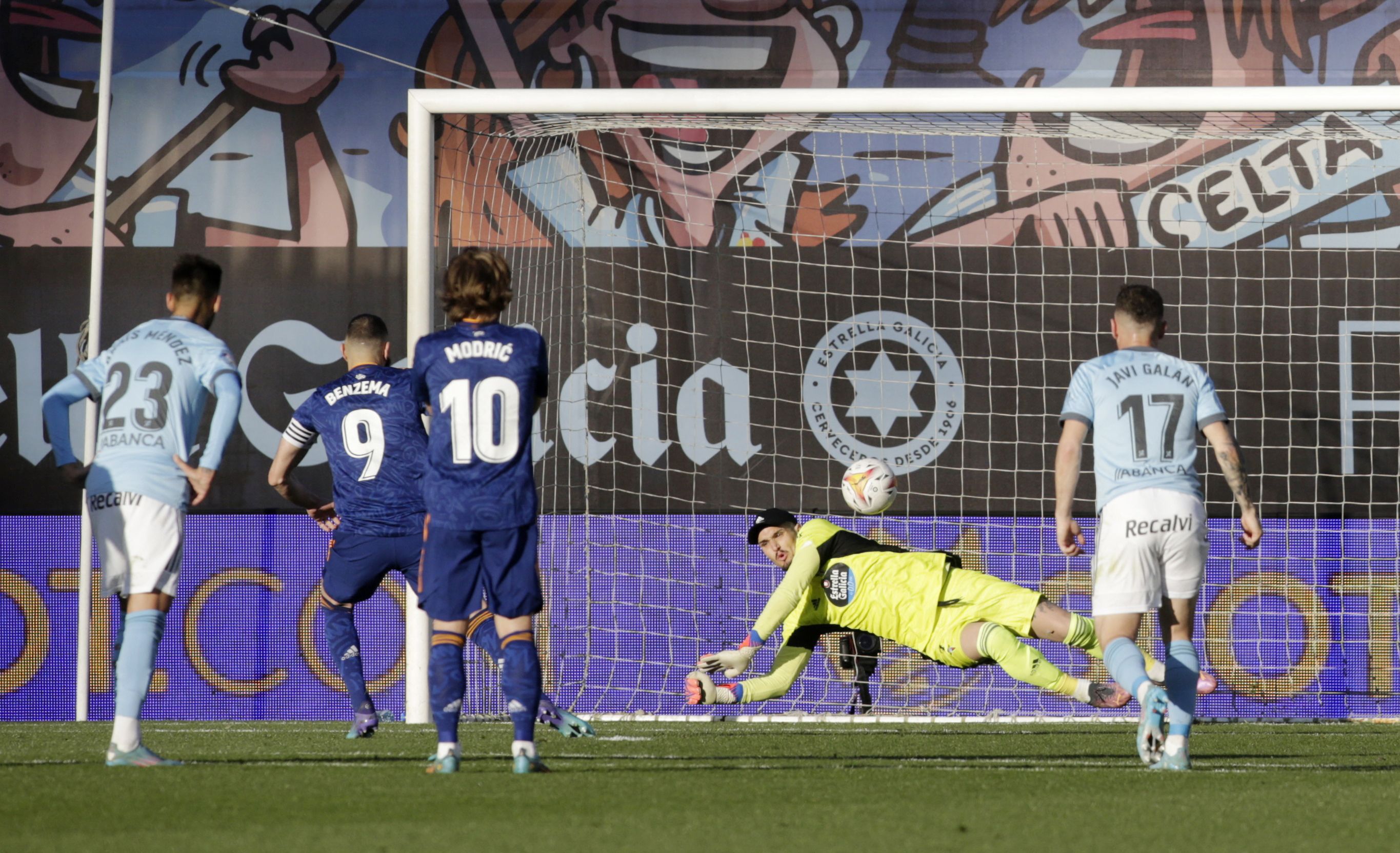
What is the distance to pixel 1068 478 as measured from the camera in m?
4.67

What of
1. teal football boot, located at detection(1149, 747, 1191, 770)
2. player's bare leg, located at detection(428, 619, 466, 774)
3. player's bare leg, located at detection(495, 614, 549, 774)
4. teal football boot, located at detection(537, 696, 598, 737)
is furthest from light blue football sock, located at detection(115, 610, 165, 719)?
teal football boot, located at detection(1149, 747, 1191, 770)

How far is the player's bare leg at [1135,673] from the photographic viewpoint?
4.45m

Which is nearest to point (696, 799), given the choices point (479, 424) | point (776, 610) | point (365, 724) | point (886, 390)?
point (479, 424)

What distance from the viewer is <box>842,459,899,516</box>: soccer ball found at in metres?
7.48

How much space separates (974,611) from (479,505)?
298 cm

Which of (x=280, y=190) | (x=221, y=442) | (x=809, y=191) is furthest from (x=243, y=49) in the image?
(x=221, y=442)

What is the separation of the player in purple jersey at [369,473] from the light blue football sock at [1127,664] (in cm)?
224

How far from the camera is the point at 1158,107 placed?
720 cm

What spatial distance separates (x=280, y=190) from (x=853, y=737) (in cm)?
618

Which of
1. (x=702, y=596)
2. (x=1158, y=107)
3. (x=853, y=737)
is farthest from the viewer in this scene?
(x=702, y=596)

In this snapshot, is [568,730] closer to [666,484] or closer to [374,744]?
[374,744]

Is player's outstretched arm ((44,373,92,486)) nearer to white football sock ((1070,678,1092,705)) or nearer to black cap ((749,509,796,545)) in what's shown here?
black cap ((749,509,796,545))

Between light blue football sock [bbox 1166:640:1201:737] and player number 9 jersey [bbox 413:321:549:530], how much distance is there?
1.98 m

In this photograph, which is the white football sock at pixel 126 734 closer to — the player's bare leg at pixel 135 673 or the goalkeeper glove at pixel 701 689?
the player's bare leg at pixel 135 673
